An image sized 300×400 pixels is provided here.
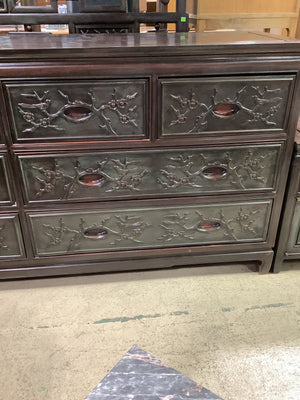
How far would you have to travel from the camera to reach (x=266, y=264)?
5.07 feet

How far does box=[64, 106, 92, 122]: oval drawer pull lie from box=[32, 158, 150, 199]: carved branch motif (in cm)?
16

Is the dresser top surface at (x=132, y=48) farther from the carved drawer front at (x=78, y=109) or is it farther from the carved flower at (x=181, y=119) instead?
the carved flower at (x=181, y=119)

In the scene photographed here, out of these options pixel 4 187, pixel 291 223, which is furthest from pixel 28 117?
pixel 291 223

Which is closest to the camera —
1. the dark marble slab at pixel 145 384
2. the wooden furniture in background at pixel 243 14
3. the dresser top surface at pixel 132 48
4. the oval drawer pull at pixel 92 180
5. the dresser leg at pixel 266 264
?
the dark marble slab at pixel 145 384

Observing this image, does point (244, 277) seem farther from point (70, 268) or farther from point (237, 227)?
point (70, 268)

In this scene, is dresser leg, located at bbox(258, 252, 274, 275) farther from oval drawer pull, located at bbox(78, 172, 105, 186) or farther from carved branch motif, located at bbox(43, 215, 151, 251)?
oval drawer pull, located at bbox(78, 172, 105, 186)

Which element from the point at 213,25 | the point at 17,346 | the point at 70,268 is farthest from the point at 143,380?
the point at 213,25

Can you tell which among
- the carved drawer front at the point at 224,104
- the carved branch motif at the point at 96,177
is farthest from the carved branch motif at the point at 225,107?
the carved branch motif at the point at 96,177

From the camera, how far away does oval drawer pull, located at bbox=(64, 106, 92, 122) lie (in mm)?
1167

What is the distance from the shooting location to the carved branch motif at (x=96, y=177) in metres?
1.25

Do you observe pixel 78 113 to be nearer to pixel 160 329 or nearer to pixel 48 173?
pixel 48 173

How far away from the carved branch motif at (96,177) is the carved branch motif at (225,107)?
225 millimetres

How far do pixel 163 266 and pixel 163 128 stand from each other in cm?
61

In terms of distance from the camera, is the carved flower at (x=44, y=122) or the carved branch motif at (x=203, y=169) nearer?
the carved flower at (x=44, y=122)
